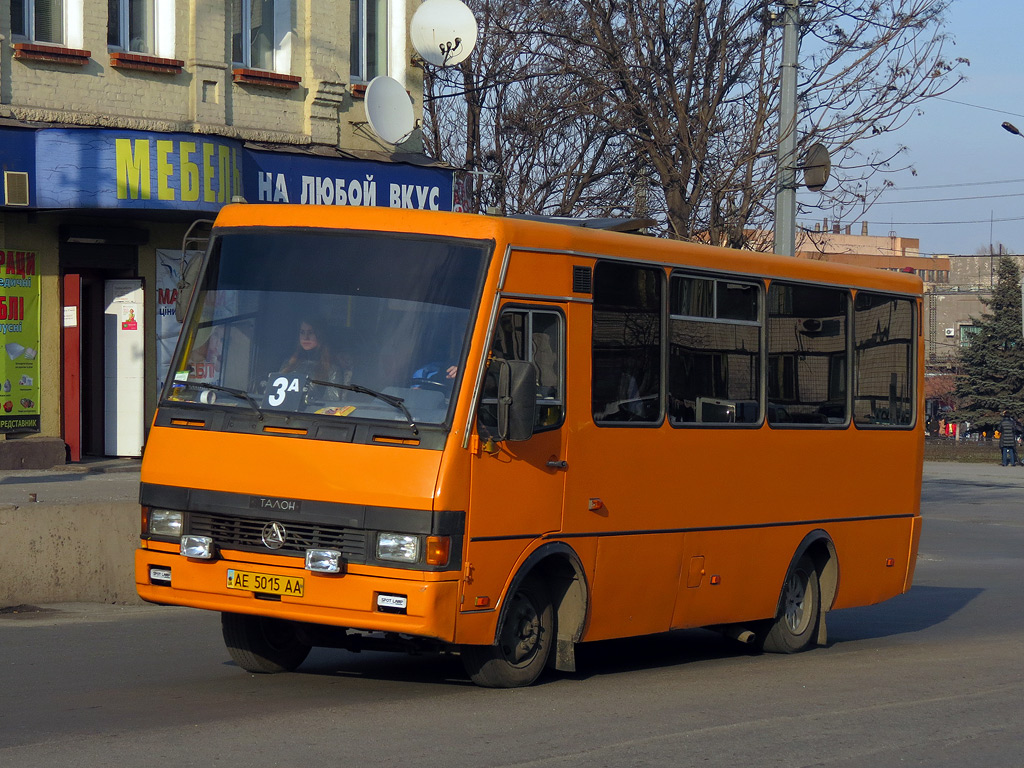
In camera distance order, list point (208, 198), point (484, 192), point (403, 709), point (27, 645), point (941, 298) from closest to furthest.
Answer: point (403, 709) < point (27, 645) < point (208, 198) < point (484, 192) < point (941, 298)

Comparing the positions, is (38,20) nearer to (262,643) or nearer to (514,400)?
(262,643)

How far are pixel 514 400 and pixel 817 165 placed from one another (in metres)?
11.5

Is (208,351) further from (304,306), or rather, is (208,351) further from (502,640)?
(502,640)

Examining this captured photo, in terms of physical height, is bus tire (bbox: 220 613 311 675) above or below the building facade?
below

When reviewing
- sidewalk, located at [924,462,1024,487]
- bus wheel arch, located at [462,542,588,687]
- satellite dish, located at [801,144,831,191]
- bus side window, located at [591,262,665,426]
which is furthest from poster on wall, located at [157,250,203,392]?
sidewalk, located at [924,462,1024,487]

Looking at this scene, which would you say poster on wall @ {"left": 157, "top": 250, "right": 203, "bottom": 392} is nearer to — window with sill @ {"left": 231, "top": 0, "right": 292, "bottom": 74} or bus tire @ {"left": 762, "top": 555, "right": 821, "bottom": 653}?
window with sill @ {"left": 231, "top": 0, "right": 292, "bottom": 74}

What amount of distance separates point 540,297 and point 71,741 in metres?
3.39

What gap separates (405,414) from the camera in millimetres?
7793

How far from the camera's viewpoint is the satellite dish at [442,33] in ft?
70.1

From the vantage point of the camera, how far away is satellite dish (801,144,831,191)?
18.5 metres

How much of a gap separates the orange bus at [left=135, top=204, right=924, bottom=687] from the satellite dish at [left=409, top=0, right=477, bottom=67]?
12.1 metres

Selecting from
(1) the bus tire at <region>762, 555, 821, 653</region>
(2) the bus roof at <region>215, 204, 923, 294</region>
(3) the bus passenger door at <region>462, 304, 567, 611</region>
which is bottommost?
(1) the bus tire at <region>762, 555, 821, 653</region>

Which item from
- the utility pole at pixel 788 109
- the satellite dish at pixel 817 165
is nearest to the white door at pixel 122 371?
the utility pole at pixel 788 109

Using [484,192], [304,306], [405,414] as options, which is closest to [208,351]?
[304,306]
